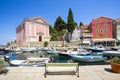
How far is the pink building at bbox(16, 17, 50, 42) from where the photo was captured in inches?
2463

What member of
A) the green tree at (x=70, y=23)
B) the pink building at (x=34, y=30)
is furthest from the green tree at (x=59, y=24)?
the green tree at (x=70, y=23)

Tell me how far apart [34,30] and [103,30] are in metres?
30.5

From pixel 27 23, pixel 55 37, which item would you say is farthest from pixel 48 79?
pixel 55 37

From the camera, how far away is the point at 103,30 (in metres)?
59.0

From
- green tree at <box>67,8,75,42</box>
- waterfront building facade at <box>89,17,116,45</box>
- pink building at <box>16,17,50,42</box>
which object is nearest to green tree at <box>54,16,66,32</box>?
pink building at <box>16,17,50,42</box>

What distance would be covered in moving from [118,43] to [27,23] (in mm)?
38818

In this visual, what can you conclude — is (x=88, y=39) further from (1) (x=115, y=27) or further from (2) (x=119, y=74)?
(2) (x=119, y=74)

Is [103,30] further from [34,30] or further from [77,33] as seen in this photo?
[34,30]

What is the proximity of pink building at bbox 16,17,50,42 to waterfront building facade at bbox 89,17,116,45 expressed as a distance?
23.3 meters

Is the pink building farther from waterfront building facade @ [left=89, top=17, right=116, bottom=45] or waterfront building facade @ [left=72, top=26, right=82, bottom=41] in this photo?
waterfront building facade @ [left=89, top=17, right=116, bottom=45]

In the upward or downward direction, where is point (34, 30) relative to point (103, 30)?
upward

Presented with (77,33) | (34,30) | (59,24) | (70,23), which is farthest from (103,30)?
(34,30)

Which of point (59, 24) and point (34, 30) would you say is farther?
point (59, 24)

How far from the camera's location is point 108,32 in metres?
58.6
